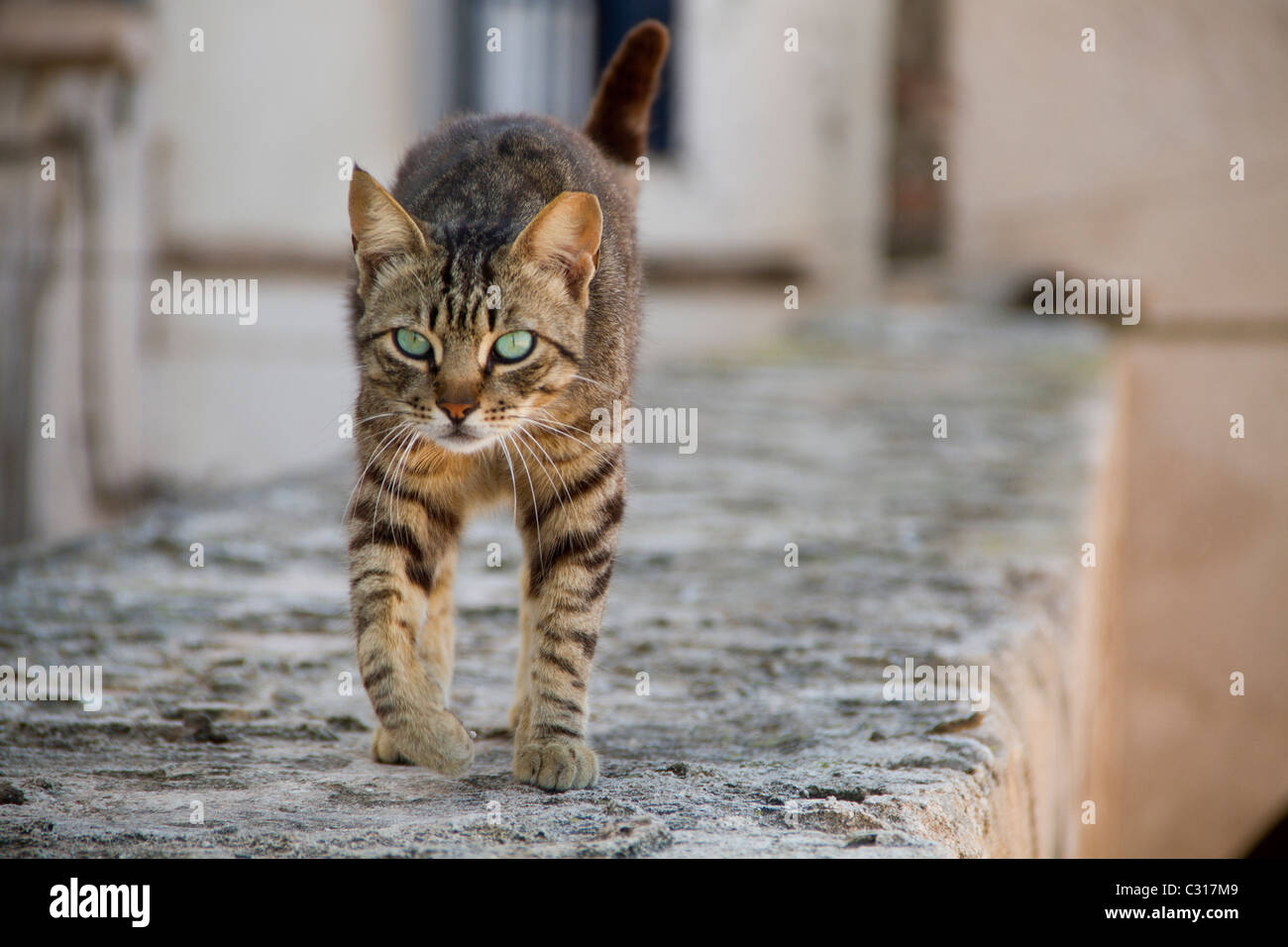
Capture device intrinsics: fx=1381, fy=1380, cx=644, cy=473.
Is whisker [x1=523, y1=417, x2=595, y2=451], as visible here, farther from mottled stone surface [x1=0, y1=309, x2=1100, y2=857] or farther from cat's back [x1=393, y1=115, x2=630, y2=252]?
mottled stone surface [x1=0, y1=309, x2=1100, y2=857]

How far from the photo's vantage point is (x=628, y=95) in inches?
113

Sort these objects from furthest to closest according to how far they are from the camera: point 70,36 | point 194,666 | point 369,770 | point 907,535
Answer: point 70,36 → point 907,535 → point 194,666 → point 369,770

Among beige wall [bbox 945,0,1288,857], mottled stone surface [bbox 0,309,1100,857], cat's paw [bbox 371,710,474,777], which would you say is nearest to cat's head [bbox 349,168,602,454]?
cat's paw [bbox 371,710,474,777]

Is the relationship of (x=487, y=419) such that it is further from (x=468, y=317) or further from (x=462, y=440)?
(x=468, y=317)

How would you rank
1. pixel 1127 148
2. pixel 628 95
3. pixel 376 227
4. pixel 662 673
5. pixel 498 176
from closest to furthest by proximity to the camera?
pixel 376 227 → pixel 498 176 → pixel 662 673 → pixel 628 95 → pixel 1127 148

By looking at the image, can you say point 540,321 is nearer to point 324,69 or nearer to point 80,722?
point 80,722

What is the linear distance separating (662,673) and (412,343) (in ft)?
3.18

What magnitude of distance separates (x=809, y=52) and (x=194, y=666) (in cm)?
720

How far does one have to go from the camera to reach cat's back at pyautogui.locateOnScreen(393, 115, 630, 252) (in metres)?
2.25

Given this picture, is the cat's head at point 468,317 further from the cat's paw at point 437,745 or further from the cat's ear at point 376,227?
the cat's paw at point 437,745

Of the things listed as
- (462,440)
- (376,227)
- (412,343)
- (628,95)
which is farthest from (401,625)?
(628,95)

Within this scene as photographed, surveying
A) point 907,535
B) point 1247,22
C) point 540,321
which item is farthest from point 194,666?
point 1247,22

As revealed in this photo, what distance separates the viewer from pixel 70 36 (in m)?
7.45
